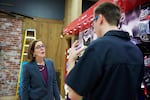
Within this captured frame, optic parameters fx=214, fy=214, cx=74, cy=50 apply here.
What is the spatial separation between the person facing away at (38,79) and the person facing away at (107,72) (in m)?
1.44

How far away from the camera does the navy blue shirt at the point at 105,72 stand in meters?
1.15

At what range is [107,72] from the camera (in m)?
1.16

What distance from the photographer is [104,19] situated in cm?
129

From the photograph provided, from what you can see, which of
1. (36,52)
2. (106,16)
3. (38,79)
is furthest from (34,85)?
(106,16)

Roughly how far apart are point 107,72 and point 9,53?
675 cm

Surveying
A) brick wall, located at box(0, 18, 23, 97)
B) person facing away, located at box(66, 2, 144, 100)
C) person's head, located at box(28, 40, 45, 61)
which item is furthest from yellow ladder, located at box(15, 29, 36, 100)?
person facing away, located at box(66, 2, 144, 100)

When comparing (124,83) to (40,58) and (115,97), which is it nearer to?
(115,97)

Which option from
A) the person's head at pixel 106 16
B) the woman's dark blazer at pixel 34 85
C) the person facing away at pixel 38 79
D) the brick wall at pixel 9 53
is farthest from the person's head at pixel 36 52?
the brick wall at pixel 9 53

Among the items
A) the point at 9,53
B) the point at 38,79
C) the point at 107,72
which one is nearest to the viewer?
the point at 107,72

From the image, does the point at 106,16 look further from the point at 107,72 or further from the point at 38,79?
the point at 38,79

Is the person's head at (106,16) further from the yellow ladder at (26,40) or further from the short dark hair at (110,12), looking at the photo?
the yellow ladder at (26,40)

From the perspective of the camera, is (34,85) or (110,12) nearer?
(110,12)

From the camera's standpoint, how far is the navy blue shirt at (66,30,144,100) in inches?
45.3

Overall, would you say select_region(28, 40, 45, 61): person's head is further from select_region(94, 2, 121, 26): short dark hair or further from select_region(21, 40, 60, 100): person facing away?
select_region(94, 2, 121, 26): short dark hair
